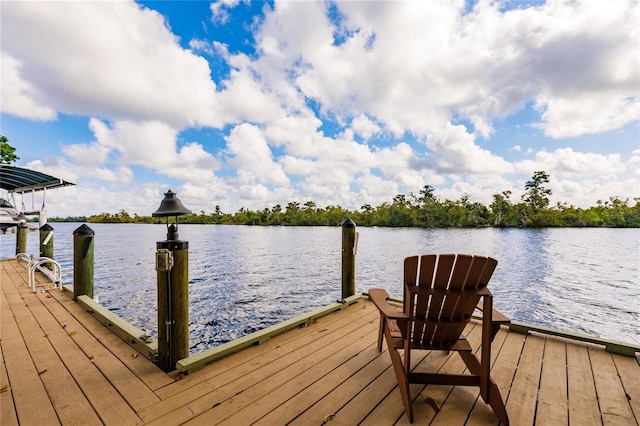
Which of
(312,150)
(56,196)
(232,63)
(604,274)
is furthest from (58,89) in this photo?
(312,150)

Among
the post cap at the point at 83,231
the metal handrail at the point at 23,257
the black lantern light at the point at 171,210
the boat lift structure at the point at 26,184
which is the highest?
the boat lift structure at the point at 26,184

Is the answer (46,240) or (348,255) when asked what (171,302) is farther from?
(46,240)

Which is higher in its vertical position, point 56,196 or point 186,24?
point 186,24

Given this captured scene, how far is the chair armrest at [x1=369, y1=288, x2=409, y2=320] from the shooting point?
5.56ft

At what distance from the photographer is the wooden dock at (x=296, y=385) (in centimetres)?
154

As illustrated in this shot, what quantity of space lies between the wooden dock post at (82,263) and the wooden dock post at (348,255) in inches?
137

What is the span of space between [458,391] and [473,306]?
596 mm


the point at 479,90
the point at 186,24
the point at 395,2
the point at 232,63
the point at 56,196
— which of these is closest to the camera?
the point at 395,2

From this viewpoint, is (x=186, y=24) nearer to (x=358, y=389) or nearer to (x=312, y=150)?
(x=358, y=389)

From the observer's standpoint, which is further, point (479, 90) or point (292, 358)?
point (479, 90)

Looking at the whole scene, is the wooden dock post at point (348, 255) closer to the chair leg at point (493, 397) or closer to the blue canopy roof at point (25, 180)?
the chair leg at point (493, 397)

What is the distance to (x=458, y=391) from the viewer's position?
1833 mm

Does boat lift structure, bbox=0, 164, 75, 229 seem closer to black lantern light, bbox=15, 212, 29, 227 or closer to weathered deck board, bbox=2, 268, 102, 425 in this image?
black lantern light, bbox=15, 212, 29, 227

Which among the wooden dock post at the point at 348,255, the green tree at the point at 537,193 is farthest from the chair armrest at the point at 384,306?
the green tree at the point at 537,193
